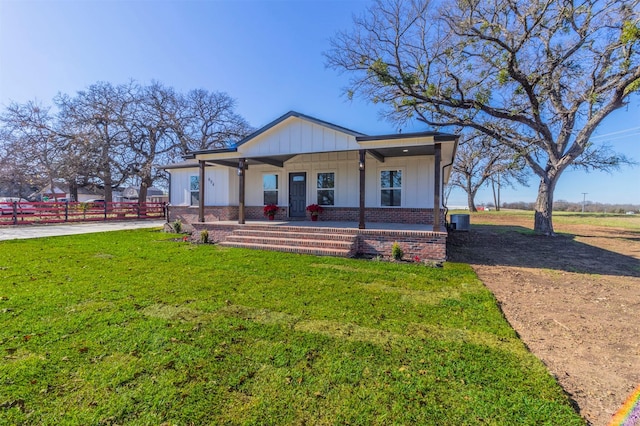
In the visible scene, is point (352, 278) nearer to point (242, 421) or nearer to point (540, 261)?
point (242, 421)

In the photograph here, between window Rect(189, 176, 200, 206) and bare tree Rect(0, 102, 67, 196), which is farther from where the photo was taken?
bare tree Rect(0, 102, 67, 196)

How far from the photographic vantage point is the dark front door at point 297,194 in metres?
12.5

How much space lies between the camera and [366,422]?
6.81ft

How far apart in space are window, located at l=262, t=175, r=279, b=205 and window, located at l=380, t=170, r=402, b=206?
4.62 m

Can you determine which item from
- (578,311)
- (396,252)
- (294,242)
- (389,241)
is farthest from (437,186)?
(294,242)

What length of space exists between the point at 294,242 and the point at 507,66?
1068 cm

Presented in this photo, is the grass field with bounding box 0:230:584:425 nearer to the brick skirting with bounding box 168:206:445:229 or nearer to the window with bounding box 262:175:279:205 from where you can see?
the brick skirting with bounding box 168:206:445:229

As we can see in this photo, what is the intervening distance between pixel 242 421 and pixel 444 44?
579 inches

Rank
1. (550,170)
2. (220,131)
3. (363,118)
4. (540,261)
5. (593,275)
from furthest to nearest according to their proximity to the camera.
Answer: (220,131), (363,118), (550,170), (540,261), (593,275)

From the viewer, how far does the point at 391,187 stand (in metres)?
10.9

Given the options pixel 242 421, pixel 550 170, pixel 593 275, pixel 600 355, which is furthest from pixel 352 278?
pixel 550 170

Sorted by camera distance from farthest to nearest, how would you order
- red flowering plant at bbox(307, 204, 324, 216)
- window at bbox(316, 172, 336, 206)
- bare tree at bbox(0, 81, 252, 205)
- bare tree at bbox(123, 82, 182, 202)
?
bare tree at bbox(123, 82, 182, 202) → bare tree at bbox(0, 81, 252, 205) → window at bbox(316, 172, 336, 206) → red flowering plant at bbox(307, 204, 324, 216)

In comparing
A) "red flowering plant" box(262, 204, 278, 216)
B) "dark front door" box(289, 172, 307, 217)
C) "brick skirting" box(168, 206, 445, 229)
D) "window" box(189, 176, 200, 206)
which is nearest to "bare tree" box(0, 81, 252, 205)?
"window" box(189, 176, 200, 206)

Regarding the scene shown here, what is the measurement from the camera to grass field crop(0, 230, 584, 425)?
2.18 metres
